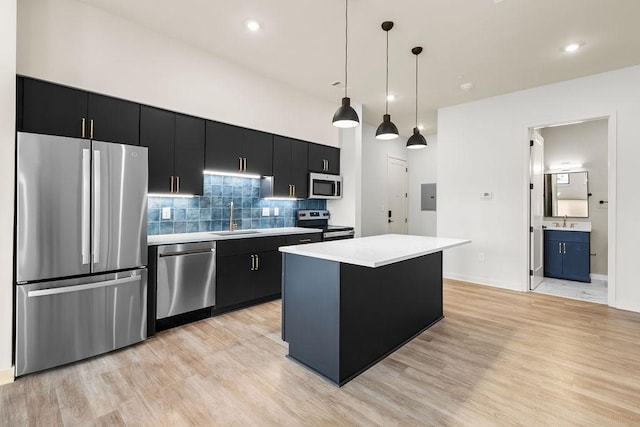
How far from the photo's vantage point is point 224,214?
3.85 metres

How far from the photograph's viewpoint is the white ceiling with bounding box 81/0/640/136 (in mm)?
2584

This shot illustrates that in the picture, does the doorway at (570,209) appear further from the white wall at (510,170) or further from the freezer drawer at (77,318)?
the freezer drawer at (77,318)

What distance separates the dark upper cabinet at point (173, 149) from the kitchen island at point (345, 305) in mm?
1595

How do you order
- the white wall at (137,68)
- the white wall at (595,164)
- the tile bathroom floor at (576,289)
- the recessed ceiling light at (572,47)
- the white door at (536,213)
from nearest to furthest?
the white wall at (137,68) < the recessed ceiling light at (572,47) < the tile bathroom floor at (576,289) < the white door at (536,213) < the white wall at (595,164)

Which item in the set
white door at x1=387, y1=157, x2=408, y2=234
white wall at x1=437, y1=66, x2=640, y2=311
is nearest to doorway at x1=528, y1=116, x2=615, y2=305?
white wall at x1=437, y1=66, x2=640, y2=311

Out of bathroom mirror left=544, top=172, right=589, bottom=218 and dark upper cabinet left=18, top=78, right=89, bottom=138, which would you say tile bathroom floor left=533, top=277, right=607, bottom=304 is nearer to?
bathroom mirror left=544, top=172, right=589, bottom=218

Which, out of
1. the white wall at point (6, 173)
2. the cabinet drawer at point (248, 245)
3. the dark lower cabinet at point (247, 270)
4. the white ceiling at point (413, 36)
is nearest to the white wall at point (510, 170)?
the white ceiling at point (413, 36)

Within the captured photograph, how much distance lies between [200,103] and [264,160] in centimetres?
103

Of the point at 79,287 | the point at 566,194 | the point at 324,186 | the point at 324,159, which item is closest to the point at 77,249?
the point at 79,287

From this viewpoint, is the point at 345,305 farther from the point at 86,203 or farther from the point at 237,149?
the point at 237,149

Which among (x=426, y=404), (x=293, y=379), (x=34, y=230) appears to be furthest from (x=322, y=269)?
(x=34, y=230)

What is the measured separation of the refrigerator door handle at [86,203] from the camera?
7.47ft

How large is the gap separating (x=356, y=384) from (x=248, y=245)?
1.98m

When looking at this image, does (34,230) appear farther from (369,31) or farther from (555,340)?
(555,340)
